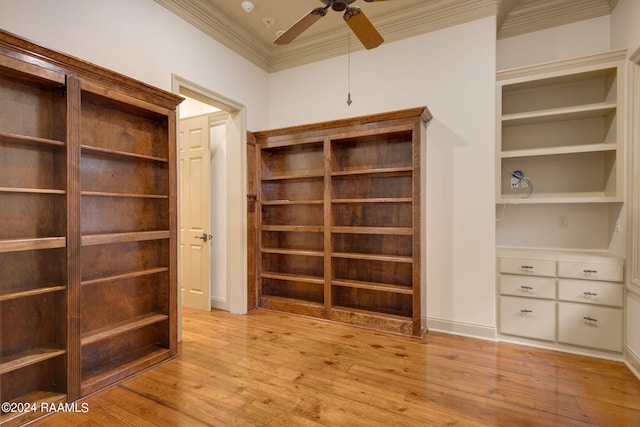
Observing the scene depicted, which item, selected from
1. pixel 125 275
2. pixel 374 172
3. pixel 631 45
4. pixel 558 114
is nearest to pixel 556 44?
pixel 631 45

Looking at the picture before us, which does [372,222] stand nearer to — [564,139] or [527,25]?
[564,139]

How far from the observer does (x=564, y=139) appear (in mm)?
3146

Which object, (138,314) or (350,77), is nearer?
(138,314)

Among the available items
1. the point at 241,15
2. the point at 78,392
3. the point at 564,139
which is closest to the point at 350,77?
the point at 241,15

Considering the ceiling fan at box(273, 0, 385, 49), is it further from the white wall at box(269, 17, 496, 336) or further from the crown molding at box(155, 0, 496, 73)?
the crown molding at box(155, 0, 496, 73)

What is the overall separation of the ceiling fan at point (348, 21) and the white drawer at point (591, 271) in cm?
263

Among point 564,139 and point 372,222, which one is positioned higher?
point 564,139

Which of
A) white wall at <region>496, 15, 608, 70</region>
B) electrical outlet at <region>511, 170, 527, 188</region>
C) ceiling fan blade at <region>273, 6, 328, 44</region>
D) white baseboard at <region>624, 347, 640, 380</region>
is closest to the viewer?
ceiling fan blade at <region>273, 6, 328, 44</region>

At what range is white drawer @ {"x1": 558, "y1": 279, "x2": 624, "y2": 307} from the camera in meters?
2.61

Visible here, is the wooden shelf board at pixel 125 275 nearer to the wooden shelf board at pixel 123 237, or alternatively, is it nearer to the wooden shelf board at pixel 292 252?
the wooden shelf board at pixel 123 237

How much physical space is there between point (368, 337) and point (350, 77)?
306 cm

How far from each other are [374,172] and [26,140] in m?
2.84

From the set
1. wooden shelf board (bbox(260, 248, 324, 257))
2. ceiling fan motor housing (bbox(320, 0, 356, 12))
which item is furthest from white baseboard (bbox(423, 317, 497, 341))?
ceiling fan motor housing (bbox(320, 0, 356, 12))

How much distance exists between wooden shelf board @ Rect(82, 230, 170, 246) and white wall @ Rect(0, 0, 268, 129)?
4.44 ft
